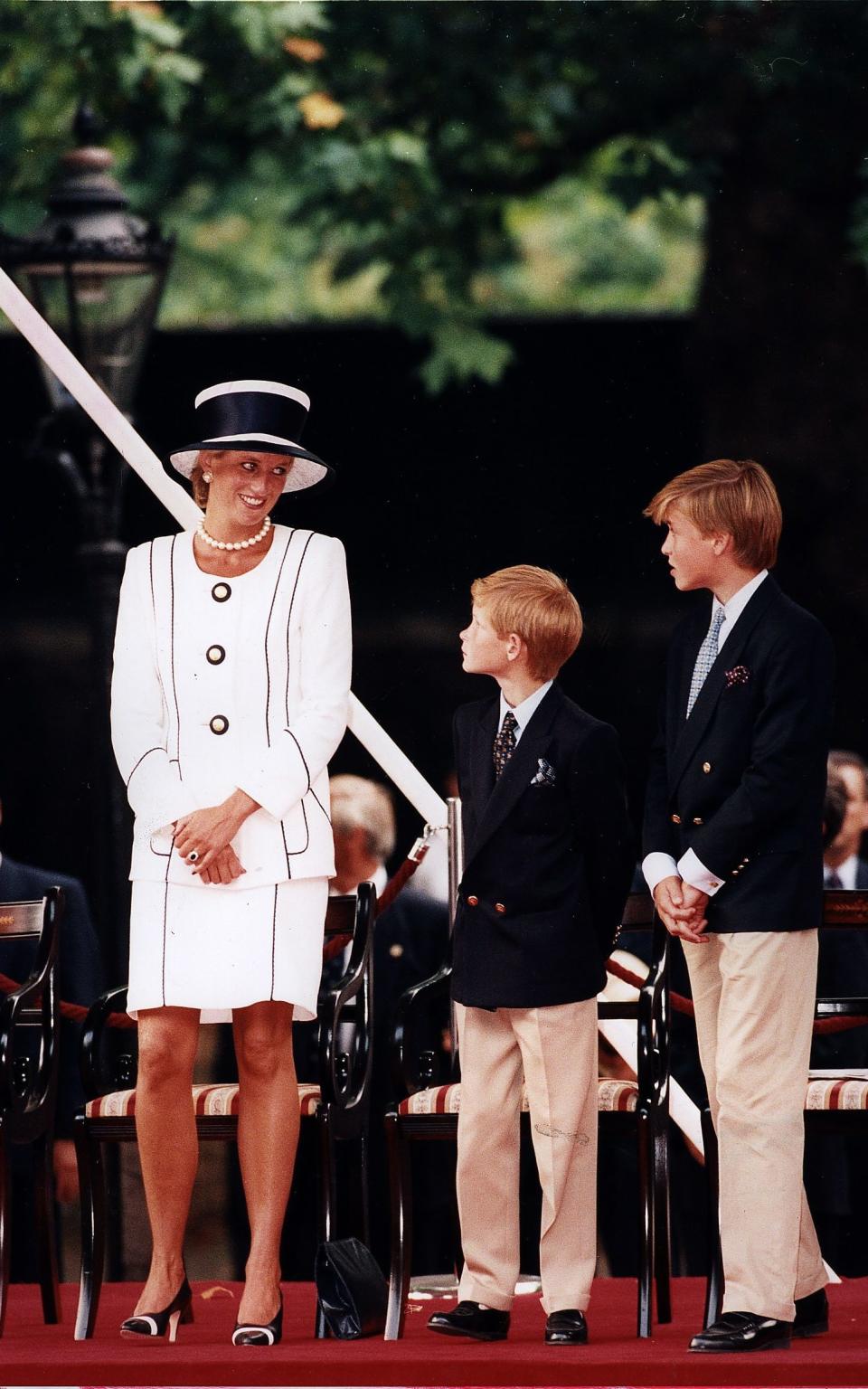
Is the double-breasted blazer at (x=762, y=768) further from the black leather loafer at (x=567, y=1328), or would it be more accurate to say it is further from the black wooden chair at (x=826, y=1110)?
the black leather loafer at (x=567, y=1328)

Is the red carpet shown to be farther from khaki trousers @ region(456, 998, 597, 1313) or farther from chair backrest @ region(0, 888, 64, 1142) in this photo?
chair backrest @ region(0, 888, 64, 1142)

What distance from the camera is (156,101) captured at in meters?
7.84

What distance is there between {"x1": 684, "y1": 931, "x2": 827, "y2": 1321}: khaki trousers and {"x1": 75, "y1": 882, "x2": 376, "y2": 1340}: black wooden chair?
2.89 feet

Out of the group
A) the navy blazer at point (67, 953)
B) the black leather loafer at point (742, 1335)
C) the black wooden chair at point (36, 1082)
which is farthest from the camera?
the navy blazer at point (67, 953)

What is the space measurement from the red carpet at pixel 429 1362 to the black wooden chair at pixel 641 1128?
133mm

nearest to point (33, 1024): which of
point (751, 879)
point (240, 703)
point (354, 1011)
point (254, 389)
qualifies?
point (354, 1011)

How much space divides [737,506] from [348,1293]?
1779 millimetres

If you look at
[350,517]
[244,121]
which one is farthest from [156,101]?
[350,517]

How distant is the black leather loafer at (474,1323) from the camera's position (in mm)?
4637

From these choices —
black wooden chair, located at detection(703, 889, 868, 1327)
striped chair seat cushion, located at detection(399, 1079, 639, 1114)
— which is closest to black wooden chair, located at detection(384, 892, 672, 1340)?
striped chair seat cushion, located at detection(399, 1079, 639, 1114)

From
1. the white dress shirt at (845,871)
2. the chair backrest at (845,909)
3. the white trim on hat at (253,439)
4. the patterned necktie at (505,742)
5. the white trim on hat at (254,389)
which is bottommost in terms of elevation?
the chair backrest at (845,909)

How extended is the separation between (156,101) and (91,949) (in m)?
3.06

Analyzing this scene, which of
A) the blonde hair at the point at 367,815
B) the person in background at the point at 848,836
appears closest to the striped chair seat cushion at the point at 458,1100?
the blonde hair at the point at 367,815

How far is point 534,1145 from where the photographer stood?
4.68m
